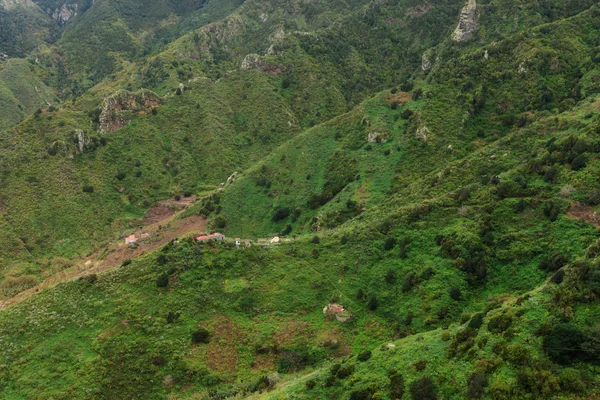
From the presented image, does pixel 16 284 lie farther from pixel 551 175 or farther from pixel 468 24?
pixel 468 24

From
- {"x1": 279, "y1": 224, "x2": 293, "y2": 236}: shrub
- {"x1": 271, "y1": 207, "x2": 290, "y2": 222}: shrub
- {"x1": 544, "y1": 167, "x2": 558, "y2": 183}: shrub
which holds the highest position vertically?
{"x1": 544, "y1": 167, "x2": 558, "y2": 183}: shrub

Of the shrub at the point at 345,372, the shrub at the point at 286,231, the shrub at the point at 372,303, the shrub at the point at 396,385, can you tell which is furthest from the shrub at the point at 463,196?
the shrub at the point at 286,231

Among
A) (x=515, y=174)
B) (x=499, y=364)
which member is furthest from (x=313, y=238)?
(x=499, y=364)

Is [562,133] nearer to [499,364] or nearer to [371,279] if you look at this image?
[371,279]

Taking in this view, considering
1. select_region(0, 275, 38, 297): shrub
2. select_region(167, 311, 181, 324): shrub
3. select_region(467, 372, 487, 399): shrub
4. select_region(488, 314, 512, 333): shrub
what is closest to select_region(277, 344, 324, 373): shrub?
select_region(167, 311, 181, 324): shrub

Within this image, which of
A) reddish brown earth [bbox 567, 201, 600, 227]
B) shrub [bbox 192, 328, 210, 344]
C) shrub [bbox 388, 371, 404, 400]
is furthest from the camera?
shrub [bbox 192, 328, 210, 344]

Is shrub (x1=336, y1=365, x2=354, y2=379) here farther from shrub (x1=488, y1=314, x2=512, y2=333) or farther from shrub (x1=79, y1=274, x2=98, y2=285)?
shrub (x1=79, y1=274, x2=98, y2=285)
